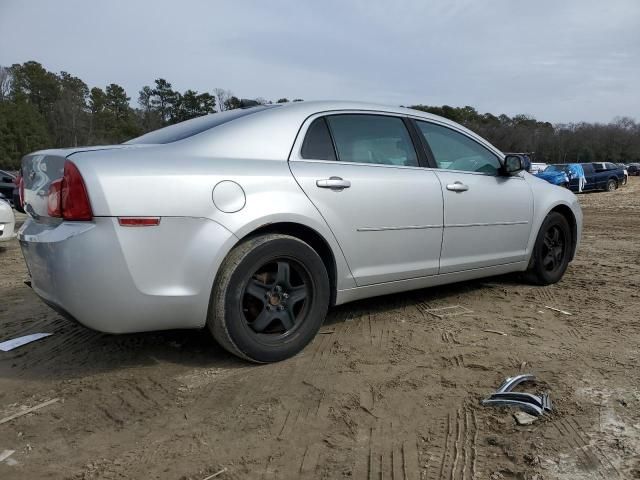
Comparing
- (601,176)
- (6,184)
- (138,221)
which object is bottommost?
(601,176)

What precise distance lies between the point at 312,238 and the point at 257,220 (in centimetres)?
48

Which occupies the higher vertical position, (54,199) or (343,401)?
(54,199)

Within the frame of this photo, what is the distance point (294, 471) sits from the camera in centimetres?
202

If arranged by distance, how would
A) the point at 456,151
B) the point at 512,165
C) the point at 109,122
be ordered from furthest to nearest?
the point at 109,122 < the point at 512,165 < the point at 456,151

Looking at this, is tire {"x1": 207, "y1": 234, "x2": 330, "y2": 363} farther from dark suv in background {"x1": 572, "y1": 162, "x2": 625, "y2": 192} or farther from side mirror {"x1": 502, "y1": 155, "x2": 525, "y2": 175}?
dark suv in background {"x1": 572, "y1": 162, "x2": 625, "y2": 192}

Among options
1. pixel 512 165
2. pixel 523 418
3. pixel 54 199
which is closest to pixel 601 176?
pixel 512 165

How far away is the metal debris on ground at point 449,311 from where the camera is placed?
3.98m

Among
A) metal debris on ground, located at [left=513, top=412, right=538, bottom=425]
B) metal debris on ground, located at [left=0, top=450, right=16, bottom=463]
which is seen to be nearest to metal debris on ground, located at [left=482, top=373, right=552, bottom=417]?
metal debris on ground, located at [left=513, top=412, right=538, bottom=425]

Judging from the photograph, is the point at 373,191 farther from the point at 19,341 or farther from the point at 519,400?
the point at 19,341

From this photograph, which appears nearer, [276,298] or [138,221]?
[138,221]

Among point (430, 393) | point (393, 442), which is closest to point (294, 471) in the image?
point (393, 442)

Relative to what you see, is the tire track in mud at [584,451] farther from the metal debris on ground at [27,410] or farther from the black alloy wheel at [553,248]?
the black alloy wheel at [553,248]

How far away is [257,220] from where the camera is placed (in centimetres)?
286

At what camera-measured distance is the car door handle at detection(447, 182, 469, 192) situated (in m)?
3.89
